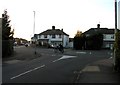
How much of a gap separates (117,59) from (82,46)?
190 ft

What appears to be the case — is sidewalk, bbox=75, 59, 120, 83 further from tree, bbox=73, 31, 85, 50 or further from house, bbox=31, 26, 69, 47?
house, bbox=31, 26, 69, 47

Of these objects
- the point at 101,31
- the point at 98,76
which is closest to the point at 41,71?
the point at 98,76

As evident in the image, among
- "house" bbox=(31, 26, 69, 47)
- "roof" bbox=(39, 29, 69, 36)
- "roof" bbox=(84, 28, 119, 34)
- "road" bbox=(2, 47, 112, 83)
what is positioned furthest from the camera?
"roof" bbox=(39, 29, 69, 36)

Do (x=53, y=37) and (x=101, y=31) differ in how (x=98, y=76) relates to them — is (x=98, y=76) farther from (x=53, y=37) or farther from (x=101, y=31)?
(x=53, y=37)

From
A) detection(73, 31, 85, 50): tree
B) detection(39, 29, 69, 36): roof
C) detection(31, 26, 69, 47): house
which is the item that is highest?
detection(39, 29, 69, 36): roof

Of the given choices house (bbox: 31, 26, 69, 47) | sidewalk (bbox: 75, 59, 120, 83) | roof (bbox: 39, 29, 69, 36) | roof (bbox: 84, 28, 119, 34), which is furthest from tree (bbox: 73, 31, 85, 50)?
sidewalk (bbox: 75, 59, 120, 83)

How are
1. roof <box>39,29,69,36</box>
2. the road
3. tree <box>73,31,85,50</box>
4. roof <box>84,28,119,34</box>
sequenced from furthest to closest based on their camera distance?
roof <box>39,29,69,36</box> < roof <box>84,28,119,34</box> < tree <box>73,31,85,50</box> < the road

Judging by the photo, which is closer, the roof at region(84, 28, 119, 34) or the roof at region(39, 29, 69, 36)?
the roof at region(84, 28, 119, 34)

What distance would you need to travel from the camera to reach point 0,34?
120 feet

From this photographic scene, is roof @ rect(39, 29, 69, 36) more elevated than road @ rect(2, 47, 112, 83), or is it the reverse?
roof @ rect(39, 29, 69, 36)

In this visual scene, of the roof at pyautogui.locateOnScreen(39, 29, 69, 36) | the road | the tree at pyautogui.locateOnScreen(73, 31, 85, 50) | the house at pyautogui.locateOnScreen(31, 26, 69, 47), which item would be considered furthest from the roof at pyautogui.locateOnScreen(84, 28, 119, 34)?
the road

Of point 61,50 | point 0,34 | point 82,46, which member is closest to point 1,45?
point 0,34

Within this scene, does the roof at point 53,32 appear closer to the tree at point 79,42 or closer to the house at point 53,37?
the house at point 53,37

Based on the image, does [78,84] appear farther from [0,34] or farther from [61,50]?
[61,50]
